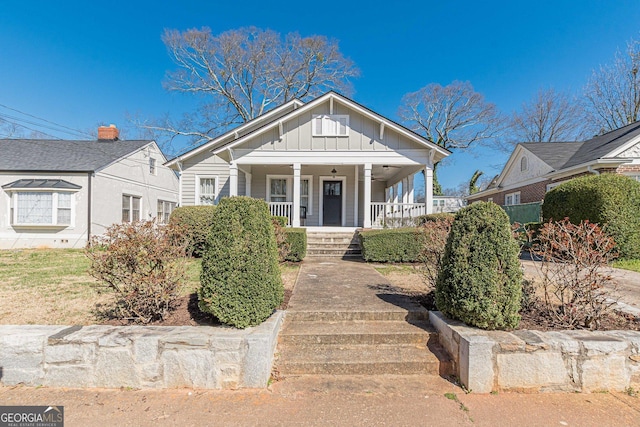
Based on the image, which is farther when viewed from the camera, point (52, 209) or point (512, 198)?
point (512, 198)

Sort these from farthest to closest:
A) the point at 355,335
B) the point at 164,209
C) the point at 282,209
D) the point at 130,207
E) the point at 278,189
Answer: the point at 164,209
the point at 130,207
the point at 278,189
the point at 282,209
the point at 355,335

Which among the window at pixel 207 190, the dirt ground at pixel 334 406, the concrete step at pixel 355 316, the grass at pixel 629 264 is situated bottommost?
the dirt ground at pixel 334 406

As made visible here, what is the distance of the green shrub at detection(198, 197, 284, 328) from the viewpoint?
2.84 metres

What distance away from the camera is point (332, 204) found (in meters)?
12.5

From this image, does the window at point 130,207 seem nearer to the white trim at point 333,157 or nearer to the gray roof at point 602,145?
the white trim at point 333,157

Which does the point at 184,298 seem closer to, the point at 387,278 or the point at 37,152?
the point at 387,278

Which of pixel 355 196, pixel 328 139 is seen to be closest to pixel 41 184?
pixel 328 139

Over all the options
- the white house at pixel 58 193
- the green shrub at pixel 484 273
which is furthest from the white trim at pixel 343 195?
the white house at pixel 58 193

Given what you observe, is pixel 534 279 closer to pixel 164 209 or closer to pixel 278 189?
pixel 278 189

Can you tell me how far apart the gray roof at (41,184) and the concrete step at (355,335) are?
44.1 feet

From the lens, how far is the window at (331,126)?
10.2 metres

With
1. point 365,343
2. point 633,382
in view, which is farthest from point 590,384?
point 365,343

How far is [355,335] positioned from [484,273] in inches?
58.4

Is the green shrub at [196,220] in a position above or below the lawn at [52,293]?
above
